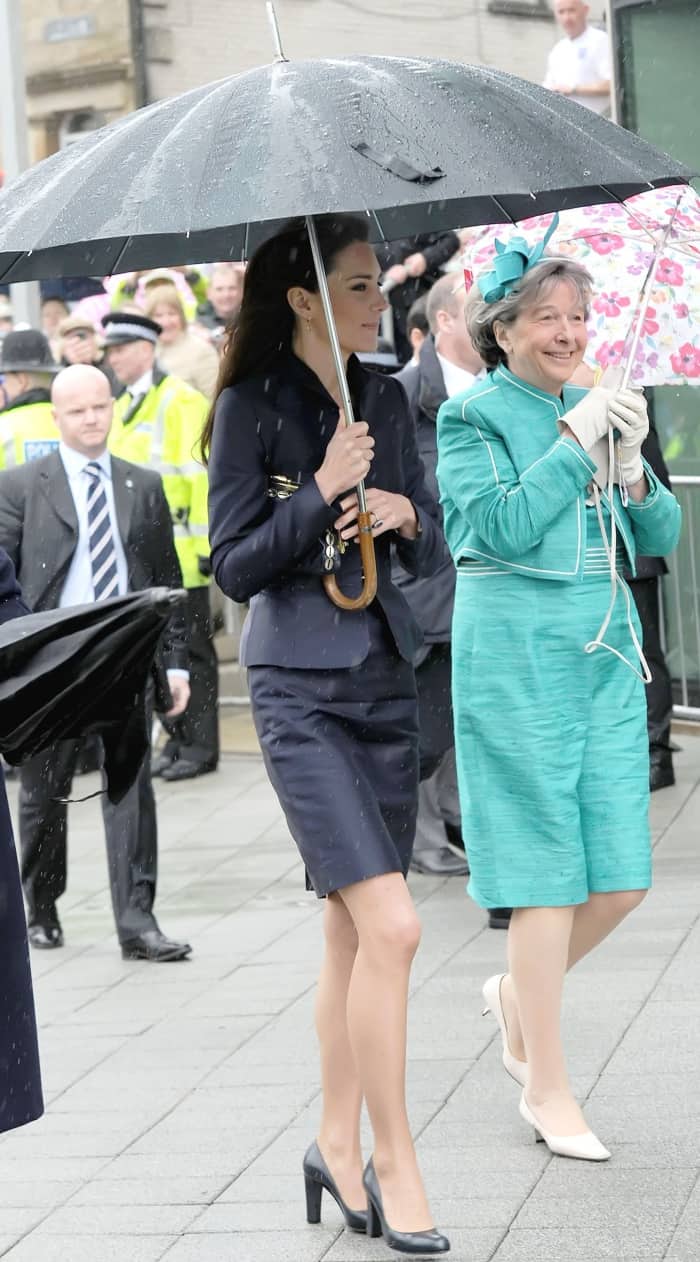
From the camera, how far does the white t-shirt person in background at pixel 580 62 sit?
13.3m

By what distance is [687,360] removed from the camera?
579 cm

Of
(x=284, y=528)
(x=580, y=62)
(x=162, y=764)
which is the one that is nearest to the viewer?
(x=284, y=528)

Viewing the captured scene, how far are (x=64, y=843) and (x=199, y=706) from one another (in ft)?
10.4

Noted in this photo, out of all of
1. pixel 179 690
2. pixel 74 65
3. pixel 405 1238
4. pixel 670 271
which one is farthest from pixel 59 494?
pixel 74 65

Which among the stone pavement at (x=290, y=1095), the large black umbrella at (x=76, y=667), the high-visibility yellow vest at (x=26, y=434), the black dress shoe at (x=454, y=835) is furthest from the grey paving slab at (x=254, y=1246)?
the high-visibility yellow vest at (x=26, y=434)

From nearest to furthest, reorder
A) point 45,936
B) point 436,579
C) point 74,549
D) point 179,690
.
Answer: point 179,690
point 74,549
point 45,936
point 436,579

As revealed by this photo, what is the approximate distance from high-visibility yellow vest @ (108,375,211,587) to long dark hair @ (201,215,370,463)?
20.4ft

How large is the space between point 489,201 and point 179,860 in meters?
4.75

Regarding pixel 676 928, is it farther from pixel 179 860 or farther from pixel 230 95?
pixel 230 95

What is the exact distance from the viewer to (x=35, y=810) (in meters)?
7.82

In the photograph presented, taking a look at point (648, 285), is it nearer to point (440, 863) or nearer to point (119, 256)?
point (119, 256)

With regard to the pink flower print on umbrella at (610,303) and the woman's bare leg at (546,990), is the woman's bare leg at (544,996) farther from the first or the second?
the pink flower print on umbrella at (610,303)

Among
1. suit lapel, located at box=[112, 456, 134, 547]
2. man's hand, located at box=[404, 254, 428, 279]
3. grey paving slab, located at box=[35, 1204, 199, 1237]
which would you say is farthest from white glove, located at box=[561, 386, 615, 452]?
man's hand, located at box=[404, 254, 428, 279]

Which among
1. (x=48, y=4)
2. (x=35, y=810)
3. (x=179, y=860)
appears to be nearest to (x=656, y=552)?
(x=35, y=810)
